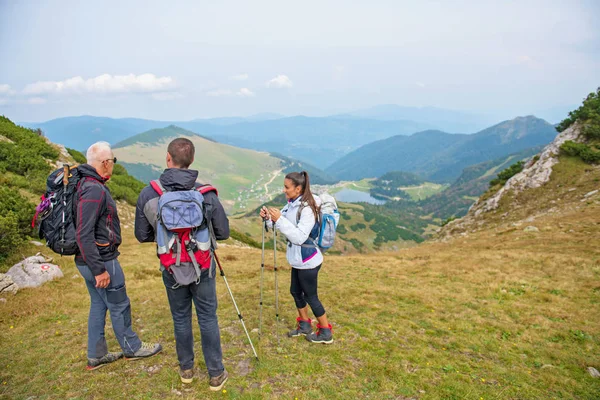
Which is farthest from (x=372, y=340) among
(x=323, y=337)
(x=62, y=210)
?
(x=62, y=210)

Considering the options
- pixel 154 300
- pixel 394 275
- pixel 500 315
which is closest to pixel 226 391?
pixel 154 300

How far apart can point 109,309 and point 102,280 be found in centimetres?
98

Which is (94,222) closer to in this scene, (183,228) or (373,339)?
(183,228)

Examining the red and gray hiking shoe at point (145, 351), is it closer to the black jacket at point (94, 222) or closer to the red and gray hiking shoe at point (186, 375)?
the red and gray hiking shoe at point (186, 375)

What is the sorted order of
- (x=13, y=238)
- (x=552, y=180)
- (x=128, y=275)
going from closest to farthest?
(x=13, y=238)
(x=128, y=275)
(x=552, y=180)

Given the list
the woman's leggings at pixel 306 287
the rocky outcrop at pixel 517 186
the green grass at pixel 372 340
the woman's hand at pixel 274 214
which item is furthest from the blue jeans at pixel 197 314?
the rocky outcrop at pixel 517 186

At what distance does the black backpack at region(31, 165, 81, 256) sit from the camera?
19.9 feet

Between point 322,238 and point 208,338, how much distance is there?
126 inches

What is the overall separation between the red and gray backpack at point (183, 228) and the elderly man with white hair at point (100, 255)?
1.45 metres

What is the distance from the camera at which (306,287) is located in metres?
7.72

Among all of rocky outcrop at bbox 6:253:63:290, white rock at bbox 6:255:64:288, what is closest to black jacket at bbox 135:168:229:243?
rocky outcrop at bbox 6:253:63:290

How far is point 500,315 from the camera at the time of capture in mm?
11680

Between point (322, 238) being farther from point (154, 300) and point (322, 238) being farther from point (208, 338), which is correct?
point (154, 300)

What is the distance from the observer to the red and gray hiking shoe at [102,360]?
7.00 metres
